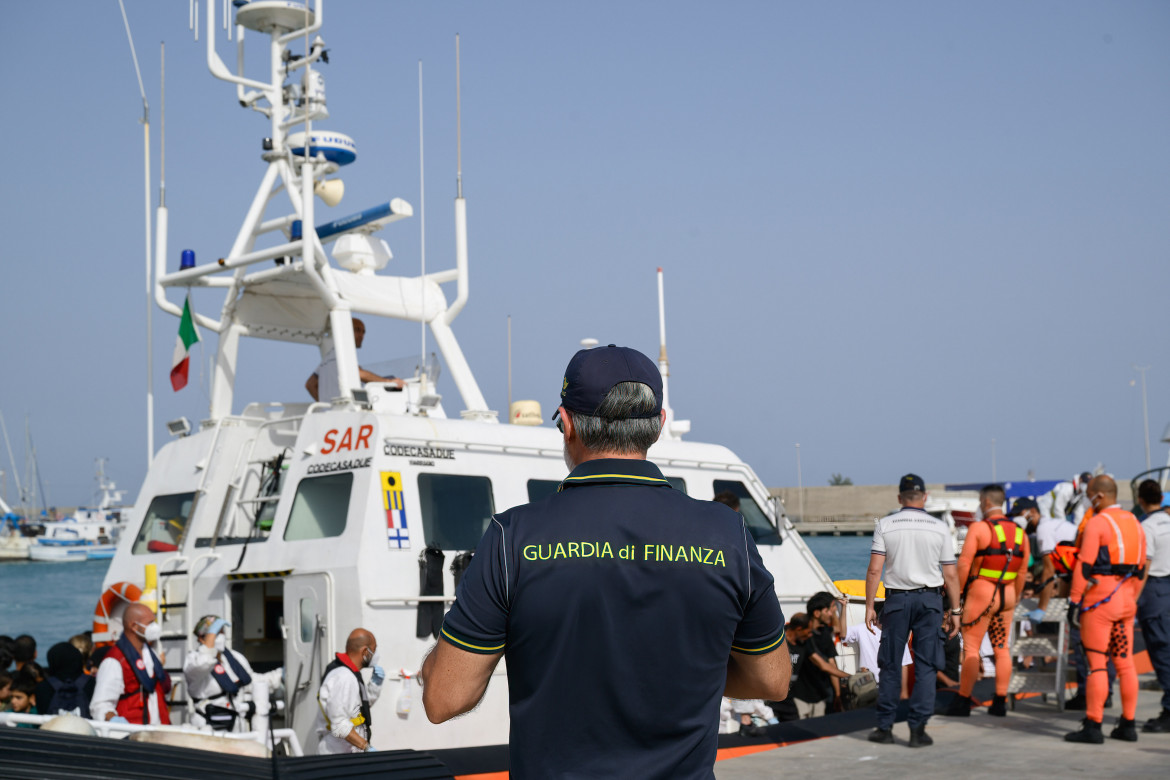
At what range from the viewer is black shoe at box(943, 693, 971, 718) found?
25.3ft

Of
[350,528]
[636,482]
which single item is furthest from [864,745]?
[636,482]

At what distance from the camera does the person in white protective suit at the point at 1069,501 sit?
13.5 meters

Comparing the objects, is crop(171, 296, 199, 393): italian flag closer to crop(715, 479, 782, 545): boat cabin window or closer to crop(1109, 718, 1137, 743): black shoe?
crop(715, 479, 782, 545): boat cabin window

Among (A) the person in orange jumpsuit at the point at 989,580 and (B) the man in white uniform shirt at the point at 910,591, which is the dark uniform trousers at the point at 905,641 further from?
(A) the person in orange jumpsuit at the point at 989,580

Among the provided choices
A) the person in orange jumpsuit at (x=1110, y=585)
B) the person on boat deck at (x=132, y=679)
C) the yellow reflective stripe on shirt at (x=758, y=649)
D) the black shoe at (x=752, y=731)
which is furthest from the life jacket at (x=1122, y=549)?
the person on boat deck at (x=132, y=679)

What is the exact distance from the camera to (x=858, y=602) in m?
10.5

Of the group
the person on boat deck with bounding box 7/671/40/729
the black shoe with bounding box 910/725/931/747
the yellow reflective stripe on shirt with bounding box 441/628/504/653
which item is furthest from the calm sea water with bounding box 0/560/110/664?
the yellow reflective stripe on shirt with bounding box 441/628/504/653

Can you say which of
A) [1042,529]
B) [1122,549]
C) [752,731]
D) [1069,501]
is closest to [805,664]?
[752,731]

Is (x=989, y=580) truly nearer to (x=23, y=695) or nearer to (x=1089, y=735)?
(x=1089, y=735)

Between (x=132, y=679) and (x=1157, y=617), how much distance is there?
21.0 feet

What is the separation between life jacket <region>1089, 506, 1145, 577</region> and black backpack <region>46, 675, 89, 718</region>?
6.52 m

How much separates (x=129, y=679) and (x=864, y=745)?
4.49 metres

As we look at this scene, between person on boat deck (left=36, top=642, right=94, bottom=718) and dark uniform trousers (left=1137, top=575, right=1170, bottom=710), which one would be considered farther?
person on boat deck (left=36, top=642, right=94, bottom=718)

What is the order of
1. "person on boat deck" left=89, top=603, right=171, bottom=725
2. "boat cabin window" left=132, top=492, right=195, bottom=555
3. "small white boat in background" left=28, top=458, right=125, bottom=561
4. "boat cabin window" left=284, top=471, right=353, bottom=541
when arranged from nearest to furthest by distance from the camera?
"person on boat deck" left=89, top=603, right=171, bottom=725 < "boat cabin window" left=284, top=471, right=353, bottom=541 < "boat cabin window" left=132, top=492, right=195, bottom=555 < "small white boat in background" left=28, top=458, right=125, bottom=561
